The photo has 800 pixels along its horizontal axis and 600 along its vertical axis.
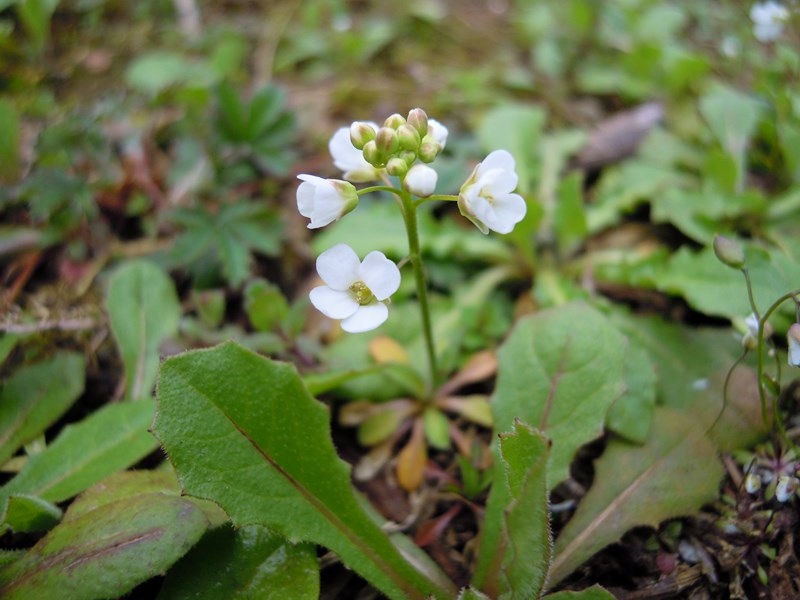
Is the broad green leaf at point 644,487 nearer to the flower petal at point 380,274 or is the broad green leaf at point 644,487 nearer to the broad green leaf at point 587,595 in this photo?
the broad green leaf at point 587,595

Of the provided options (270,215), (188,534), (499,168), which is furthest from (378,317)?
(270,215)

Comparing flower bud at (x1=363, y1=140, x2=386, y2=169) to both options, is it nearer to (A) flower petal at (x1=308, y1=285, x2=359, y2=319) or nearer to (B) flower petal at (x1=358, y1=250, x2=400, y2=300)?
(B) flower petal at (x1=358, y1=250, x2=400, y2=300)

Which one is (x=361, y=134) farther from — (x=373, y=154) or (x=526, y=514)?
(x=526, y=514)

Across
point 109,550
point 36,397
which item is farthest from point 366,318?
point 36,397

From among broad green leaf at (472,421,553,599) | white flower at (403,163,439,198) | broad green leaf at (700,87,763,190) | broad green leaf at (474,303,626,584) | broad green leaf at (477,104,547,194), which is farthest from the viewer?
broad green leaf at (477,104,547,194)

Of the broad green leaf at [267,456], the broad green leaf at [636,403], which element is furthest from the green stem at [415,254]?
the broad green leaf at [636,403]

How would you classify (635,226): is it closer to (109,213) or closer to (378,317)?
(378,317)

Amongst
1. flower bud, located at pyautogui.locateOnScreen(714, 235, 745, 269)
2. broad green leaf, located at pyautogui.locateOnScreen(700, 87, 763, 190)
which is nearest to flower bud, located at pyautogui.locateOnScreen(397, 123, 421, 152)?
flower bud, located at pyautogui.locateOnScreen(714, 235, 745, 269)
